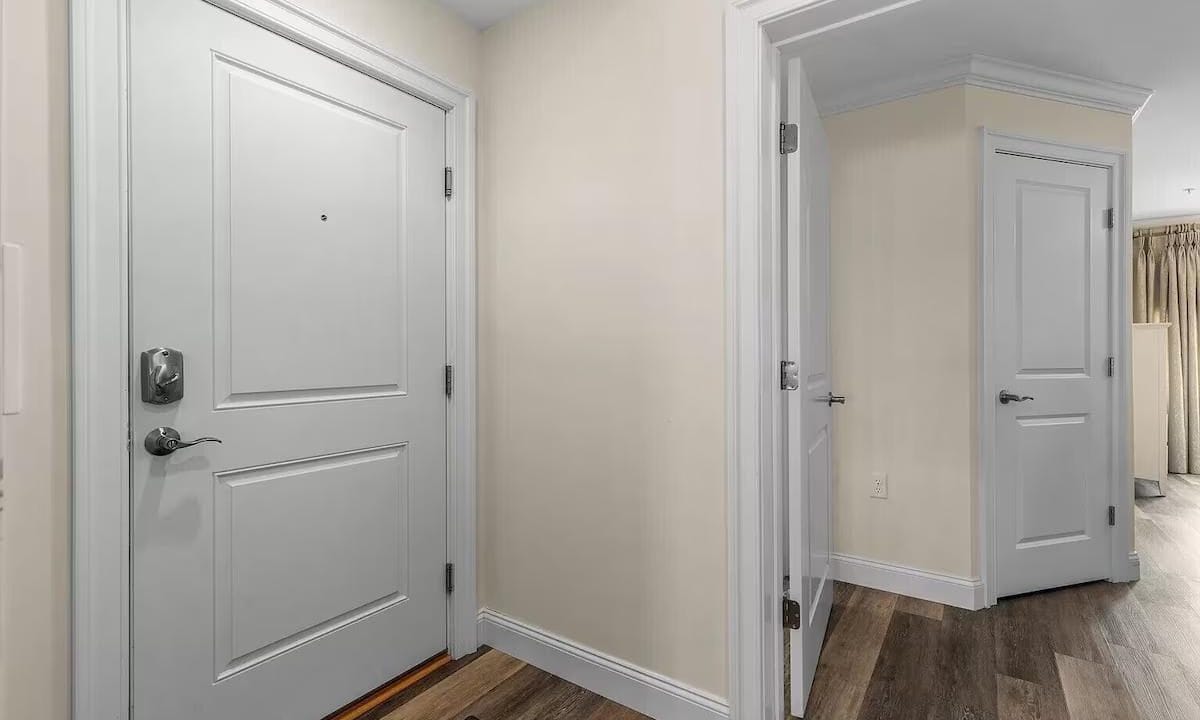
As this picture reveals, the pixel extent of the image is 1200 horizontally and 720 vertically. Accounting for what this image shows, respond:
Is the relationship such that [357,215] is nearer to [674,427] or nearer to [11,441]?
[11,441]

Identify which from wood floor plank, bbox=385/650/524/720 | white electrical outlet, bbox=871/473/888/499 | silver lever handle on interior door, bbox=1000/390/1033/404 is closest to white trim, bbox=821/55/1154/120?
silver lever handle on interior door, bbox=1000/390/1033/404

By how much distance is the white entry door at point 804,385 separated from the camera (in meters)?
1.61

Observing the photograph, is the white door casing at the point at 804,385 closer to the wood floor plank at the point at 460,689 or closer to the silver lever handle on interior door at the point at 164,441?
the wood floor plank at the point at 460,689

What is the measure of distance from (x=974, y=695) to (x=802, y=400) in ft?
3.84

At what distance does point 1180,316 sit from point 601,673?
254 inches

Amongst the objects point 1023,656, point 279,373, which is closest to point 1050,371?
point 1023,656

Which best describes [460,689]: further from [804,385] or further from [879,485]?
[879,485]

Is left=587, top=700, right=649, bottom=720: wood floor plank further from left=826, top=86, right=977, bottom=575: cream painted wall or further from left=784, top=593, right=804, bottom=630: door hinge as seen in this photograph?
left=826, top=86, right=977, bottom=575: cream painted wall

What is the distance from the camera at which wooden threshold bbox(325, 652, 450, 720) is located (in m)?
1.70

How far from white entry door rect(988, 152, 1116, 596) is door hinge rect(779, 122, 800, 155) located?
1452 millimetres

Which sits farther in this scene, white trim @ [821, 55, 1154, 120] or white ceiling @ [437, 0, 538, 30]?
white trim @ [821, 55, 1154, 120]

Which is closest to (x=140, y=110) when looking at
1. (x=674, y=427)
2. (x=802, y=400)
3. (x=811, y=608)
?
(x=674, y=427)

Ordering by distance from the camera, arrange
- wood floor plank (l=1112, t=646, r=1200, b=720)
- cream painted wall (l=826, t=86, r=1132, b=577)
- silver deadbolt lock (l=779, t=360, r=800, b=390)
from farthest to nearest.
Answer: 1. cream painted wall (l=826, t=86, r=1132, b=577)
2. wood floor plank (l=1112, t=646, r=1200, b=720)
3. silver deadbolt lock (l=779, t=360, r=800, b=390)

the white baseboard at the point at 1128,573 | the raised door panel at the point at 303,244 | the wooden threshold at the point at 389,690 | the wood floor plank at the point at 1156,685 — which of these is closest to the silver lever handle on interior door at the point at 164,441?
the raised door panel at the point at 303,244
